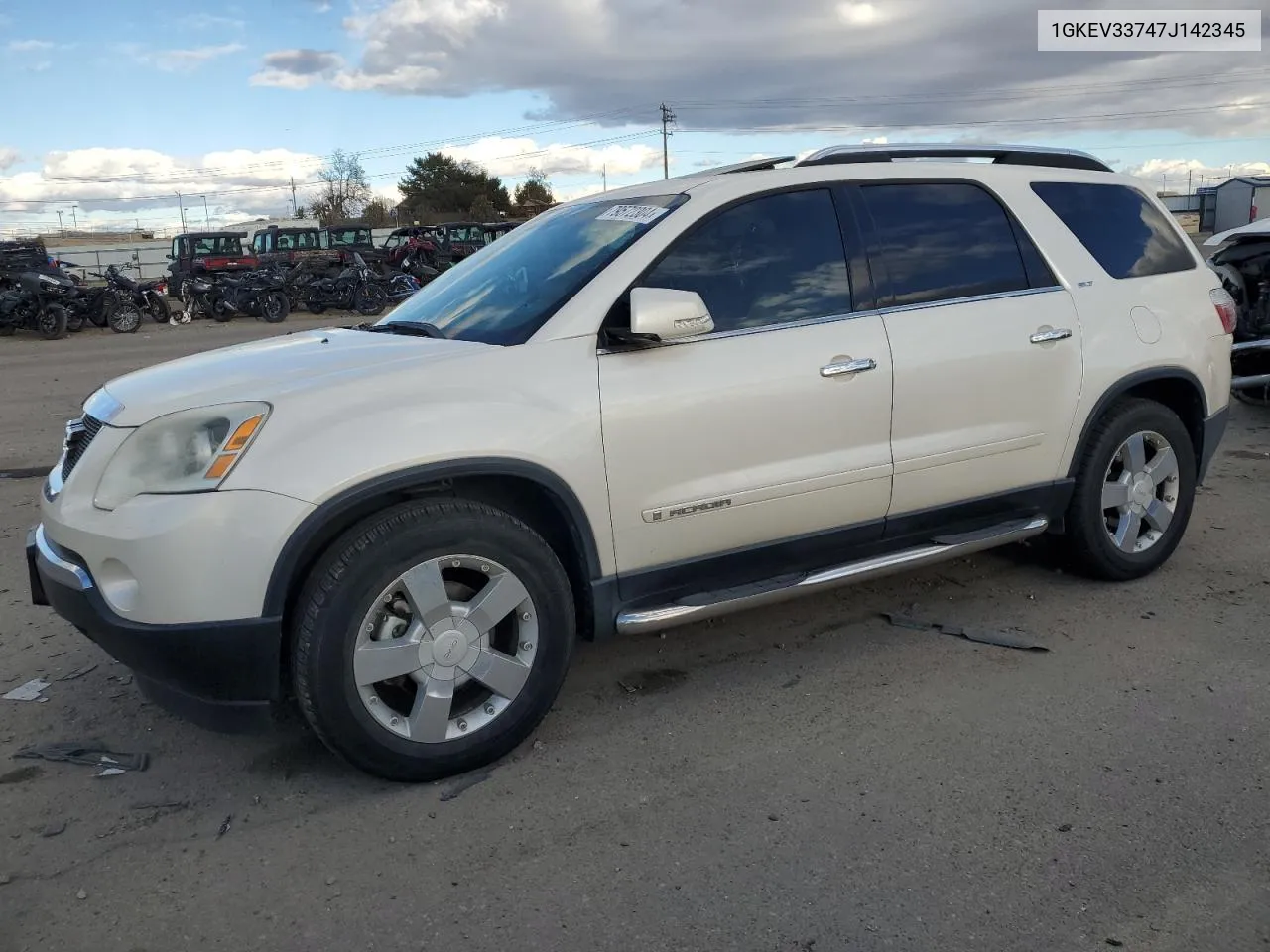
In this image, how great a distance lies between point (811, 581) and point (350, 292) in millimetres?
21783

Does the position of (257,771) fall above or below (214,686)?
below

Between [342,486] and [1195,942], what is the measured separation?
8.10ft

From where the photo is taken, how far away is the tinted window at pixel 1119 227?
4594 millimetres

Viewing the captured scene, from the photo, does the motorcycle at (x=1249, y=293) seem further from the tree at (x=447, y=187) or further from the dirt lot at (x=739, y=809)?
the tree at (x=447, y=187)

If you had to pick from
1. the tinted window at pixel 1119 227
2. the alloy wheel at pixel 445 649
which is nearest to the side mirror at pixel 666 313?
the alloy wheel at pixel 445 649

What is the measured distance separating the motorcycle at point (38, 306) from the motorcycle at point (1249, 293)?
1954 centimetres

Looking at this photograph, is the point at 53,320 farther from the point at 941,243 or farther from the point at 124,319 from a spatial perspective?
the point at 941,243

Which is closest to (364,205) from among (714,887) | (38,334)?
(38,334)

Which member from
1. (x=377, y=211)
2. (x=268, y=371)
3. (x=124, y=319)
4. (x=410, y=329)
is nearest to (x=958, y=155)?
(x=410, y=329)

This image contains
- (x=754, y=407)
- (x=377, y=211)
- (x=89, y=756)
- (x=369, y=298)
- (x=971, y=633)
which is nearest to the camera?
(x=89, y=756)

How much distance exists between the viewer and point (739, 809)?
121 inches

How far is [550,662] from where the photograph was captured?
11.1ft

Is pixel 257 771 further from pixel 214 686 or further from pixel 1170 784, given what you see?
pixel 1170 784

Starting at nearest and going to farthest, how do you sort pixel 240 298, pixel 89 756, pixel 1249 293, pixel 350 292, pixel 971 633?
pixel 89 756 < pixel 971 633 < pixel 1249 293 < pixel 240 298 < pixel 350 292
